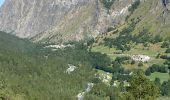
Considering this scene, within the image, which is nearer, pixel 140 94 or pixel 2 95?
pixel 140 94

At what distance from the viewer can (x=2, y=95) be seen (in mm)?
132250

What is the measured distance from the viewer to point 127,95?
93875mm

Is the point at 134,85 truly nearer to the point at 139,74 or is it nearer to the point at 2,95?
the point at 139,74

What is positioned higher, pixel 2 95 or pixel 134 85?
pixel 134 85

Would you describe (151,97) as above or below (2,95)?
above

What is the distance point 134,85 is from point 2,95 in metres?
47.8

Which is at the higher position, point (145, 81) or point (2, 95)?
point (145, 81)

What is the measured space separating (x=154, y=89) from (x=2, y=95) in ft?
162

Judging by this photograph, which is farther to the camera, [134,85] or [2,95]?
[2,95]

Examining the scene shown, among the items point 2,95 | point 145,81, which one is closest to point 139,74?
point 145,81

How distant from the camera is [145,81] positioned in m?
95.6

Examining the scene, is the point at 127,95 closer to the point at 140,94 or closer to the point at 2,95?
the point at 140,94

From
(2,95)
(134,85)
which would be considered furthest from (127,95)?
(2,95)

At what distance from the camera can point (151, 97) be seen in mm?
92562
